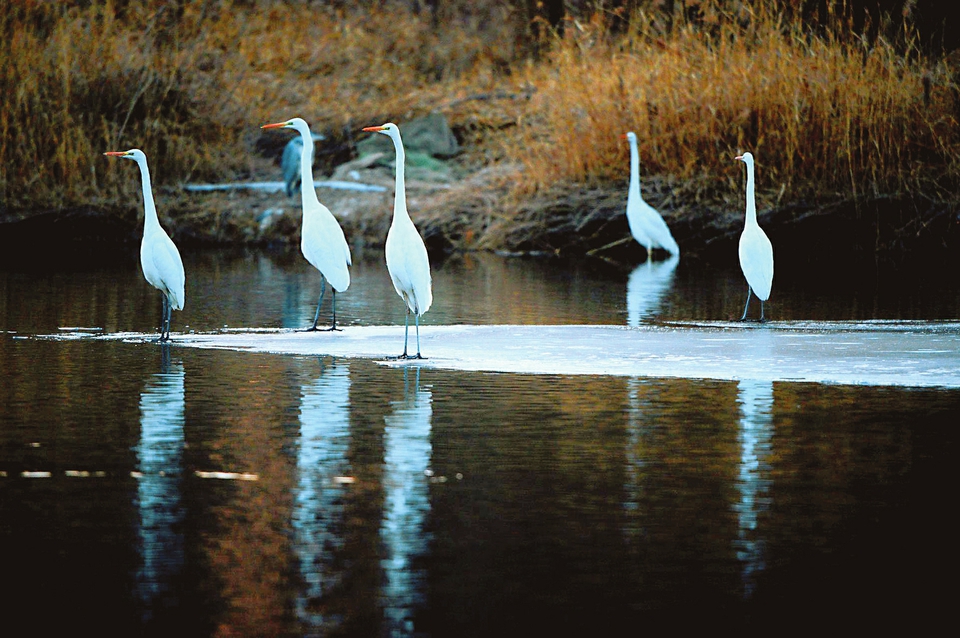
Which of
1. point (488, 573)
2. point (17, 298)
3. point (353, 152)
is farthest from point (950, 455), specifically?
point (353, 152)

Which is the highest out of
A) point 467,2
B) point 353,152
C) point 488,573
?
point 467,2

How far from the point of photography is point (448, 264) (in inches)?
669

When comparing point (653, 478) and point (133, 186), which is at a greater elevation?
point (133, 186)

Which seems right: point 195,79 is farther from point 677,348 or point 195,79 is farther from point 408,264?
point 408,264

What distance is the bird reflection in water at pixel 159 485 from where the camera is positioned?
4.34m

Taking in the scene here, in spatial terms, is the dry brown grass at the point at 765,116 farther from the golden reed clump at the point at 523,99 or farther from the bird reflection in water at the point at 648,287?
the bird reflection in water at the point at 648,287

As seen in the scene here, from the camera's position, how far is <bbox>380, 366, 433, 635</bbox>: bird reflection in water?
413 centimetres

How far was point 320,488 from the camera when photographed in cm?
536

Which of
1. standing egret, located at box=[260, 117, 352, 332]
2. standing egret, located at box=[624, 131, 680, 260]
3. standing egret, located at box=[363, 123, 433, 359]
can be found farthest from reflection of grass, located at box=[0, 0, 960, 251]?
standing egret, located at box=[363, 123, 433, 359]

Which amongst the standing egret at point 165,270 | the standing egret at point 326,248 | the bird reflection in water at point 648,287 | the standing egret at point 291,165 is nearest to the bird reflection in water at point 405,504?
the standing egret at point 165,270

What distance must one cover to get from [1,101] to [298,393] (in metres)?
13.2

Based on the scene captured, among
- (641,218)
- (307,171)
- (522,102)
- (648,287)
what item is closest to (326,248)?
(307,171)

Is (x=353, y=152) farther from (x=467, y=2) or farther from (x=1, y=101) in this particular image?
(x=467, y=2)

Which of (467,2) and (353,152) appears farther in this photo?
(467,2)
